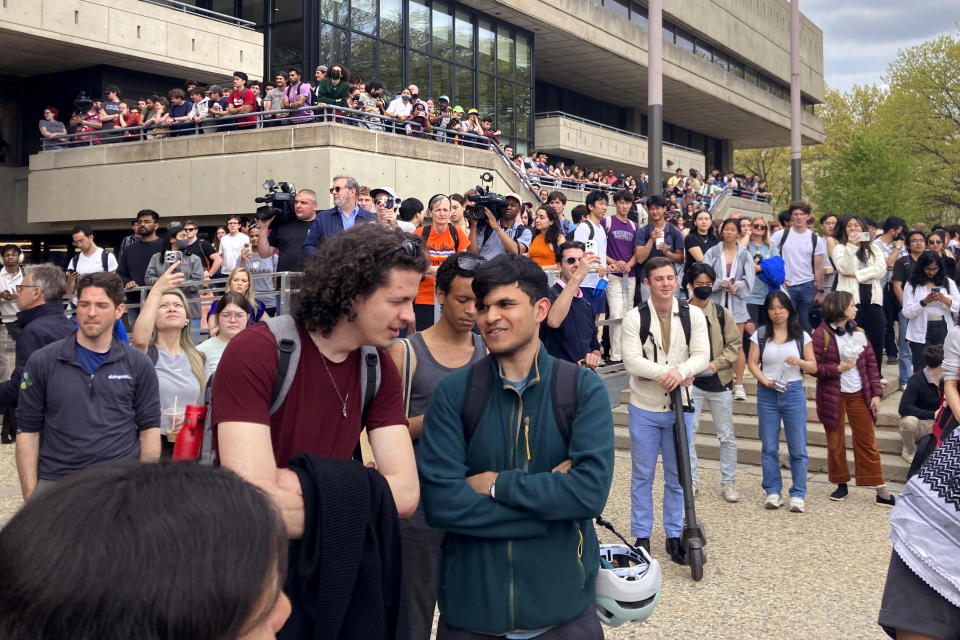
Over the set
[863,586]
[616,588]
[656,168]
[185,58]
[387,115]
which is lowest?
[863,586]

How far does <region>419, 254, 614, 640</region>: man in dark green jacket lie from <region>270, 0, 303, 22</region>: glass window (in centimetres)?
2323

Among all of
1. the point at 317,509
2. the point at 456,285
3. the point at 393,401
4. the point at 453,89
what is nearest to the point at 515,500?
the point at 393,401

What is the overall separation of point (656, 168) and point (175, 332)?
12436 millimetres

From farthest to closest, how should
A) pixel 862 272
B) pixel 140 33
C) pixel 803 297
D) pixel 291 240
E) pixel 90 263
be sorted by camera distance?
1. pixel 140 33
2. pixel 90 263
3. pixel 803 297
4. pixel 862 272
5. pixel 291 240

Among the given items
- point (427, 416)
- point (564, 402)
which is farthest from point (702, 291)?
point (427, 416)

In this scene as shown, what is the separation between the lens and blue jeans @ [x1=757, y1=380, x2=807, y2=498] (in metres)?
7.71

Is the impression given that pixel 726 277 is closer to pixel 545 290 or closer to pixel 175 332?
pixel 175 332

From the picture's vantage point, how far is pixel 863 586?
→ 18.9 feet

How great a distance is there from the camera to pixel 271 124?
19.0 metres

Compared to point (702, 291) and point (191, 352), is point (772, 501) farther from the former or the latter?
point (191, 352)

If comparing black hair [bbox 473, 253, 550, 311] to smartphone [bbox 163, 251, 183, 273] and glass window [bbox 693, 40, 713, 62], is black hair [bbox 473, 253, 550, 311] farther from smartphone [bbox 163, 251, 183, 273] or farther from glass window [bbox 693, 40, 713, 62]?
glass window [bbox 693, 40, 713, 62]

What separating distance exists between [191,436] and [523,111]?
1190 inches

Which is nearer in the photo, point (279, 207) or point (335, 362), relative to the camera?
point (335, 362)

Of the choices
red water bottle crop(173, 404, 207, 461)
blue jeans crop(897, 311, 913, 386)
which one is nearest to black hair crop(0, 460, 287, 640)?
red water bottle crop(173, 404, 207, 461)
